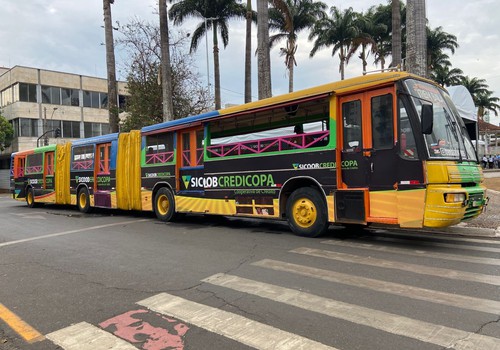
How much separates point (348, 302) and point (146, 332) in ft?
7.22

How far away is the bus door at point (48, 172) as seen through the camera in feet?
58.0

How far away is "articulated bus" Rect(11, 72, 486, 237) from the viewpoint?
6793mm

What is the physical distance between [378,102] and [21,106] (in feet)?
155

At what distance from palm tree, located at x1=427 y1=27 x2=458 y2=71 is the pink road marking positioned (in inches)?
1674

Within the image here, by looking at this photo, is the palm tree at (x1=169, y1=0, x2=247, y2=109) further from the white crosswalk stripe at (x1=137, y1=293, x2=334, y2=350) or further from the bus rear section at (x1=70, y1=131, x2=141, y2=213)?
Answer: the white crosswalk stripe at (x1=137, y1=293, x2=334, y2=350)

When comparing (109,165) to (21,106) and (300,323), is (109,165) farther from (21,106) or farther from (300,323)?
(21,106)

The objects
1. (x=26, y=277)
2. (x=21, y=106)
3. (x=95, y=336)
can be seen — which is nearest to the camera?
(x=95, y=336)

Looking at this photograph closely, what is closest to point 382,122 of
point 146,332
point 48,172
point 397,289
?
point 397,289

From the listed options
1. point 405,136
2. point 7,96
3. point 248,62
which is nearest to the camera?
point 405,136

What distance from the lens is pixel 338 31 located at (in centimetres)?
3344

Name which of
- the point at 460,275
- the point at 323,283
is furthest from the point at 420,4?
the point at 323,283

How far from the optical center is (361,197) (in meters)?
7.46

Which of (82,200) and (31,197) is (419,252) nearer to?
(82,200)

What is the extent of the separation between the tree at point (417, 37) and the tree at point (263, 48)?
20.7 feet
